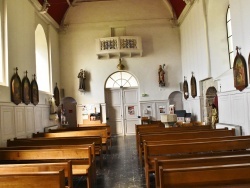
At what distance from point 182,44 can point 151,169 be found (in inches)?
399

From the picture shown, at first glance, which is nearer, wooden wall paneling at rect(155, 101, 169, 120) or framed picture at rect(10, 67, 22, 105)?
framed picture at rect(10, 67, 22, 105)

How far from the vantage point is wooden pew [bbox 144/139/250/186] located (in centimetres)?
Answer: 457

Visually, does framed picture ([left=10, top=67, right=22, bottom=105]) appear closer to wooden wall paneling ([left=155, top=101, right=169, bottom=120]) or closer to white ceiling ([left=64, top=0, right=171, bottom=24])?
white ceiling ([left=64, top=0, right=171, bottom=24])

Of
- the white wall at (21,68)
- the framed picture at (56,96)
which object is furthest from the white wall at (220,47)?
the white wall at (21,68)

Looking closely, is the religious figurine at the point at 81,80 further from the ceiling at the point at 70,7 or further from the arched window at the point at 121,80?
the ceiling at the point at 70,7

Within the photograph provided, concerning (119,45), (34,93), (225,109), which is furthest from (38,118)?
(225,109)

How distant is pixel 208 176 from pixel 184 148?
1911mm

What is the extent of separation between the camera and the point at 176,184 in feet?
8.77

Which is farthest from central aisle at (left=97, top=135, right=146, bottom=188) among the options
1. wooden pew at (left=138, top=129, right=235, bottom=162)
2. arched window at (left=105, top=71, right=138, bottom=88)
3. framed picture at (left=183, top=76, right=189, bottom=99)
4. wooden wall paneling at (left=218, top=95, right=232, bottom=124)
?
arched window at (left=105, top=71, right=138, bottom=88)

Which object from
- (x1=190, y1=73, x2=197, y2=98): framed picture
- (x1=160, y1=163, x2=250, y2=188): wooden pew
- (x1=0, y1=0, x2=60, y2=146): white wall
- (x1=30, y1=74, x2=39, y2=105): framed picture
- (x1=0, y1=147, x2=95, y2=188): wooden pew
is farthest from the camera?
(x1=190, y1=73, x2=197, y2=98): framed picture

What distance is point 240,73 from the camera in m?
6.99

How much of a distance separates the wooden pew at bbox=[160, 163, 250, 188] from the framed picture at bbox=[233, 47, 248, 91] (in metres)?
4.50

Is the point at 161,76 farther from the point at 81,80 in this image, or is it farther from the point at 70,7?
the point at 70,7

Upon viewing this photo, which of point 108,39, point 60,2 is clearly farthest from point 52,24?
point 108,39
